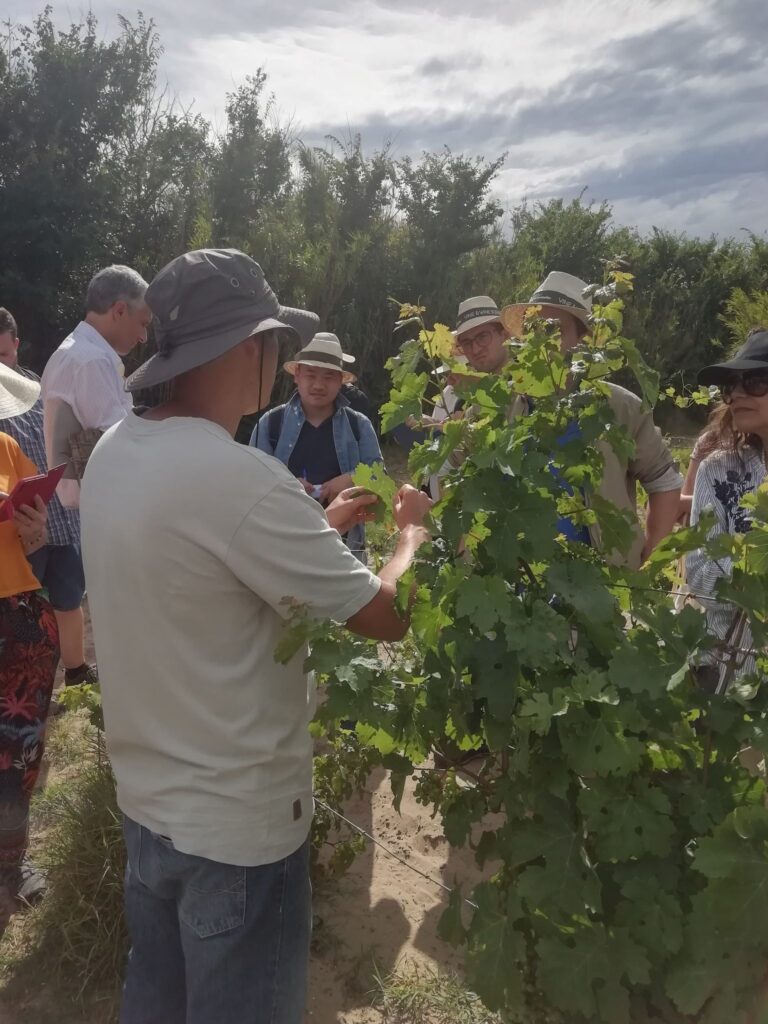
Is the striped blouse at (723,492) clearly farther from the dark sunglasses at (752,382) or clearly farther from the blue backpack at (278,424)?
the blue backpack at (278,424)

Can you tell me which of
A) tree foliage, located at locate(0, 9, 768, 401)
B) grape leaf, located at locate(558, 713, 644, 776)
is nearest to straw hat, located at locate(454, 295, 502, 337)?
grape leaf, located at locate(558, 713, 644, 776)

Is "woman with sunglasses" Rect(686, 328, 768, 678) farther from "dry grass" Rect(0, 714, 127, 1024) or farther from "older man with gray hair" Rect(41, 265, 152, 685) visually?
"older man with gray hair" Rect(41, 265, 152, 685)

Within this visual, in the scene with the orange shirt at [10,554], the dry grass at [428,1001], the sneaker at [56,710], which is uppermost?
the orange shirt at [10,554]

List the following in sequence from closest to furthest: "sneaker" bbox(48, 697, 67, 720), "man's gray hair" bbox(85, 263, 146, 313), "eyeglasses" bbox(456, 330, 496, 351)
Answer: "man's gray hair" bbox(85, 263, 146, 313)
"eyeglasses" bbox(456, 330, 496, 351)
"sneaker" bbox(48, 697, 67, 720)

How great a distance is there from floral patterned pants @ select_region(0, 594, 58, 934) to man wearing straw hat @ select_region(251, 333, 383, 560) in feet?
4.77

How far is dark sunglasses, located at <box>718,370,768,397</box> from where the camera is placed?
2385 millimetres

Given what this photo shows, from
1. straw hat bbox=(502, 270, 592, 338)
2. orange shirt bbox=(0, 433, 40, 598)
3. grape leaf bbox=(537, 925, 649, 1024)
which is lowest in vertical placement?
grape leaf bbox=(537, 925, 649, 1024)

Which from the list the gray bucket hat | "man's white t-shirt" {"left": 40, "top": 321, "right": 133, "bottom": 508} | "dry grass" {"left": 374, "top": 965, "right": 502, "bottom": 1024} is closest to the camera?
the gray bucket hat

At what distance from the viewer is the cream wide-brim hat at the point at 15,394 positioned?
2.75 metres

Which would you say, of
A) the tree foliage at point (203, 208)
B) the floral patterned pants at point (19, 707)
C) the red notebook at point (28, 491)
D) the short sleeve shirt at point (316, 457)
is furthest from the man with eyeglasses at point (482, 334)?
the tree foliage at point (203, 208)

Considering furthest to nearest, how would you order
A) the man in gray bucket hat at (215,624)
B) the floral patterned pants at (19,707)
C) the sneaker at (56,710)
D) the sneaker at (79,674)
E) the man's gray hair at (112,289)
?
the sneaker at (79,674) < the sneaker at (56,710) < the man's gray hair at (112,289) < the floral patterned pants at (19,707) < the man in gray bucket hat at (215,624)

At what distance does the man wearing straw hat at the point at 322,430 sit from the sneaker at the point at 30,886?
1895 mm

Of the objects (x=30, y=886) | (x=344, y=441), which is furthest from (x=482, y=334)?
(x=30, y=886)

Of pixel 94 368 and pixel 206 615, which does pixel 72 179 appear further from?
pixel 206 615
